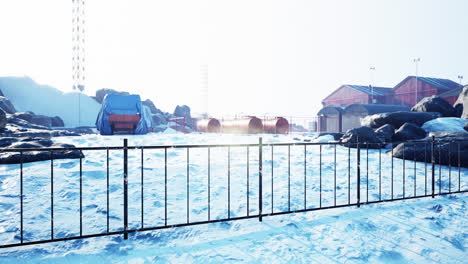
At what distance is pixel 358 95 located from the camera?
47.4 m

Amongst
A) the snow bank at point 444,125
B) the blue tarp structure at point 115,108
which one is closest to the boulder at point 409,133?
the snow bank at point 444,125

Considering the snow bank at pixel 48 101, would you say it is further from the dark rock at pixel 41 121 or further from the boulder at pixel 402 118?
the boulder at pixel 402 118

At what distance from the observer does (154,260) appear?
146 inches

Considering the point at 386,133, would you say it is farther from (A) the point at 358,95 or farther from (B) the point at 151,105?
(B) the point at 151,105

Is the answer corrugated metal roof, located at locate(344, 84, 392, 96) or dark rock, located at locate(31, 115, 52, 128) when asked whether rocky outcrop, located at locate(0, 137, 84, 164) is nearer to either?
dark rock, located at locate(31, 115, 52, 128)

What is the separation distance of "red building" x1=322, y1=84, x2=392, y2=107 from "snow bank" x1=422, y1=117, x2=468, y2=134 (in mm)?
33581

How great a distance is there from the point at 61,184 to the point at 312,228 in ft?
16.9

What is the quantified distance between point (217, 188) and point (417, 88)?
46.6m

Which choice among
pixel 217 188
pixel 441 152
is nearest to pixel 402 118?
pixel 441 152

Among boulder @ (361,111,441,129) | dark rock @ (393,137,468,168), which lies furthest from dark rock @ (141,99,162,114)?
dark rock @ (393,137,468,168)

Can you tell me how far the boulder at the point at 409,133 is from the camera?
42.0ft

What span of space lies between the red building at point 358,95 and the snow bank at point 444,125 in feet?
110

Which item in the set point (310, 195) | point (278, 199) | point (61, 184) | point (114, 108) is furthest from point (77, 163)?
point (114, 108)

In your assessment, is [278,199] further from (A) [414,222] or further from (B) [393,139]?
(B) [393,139]
